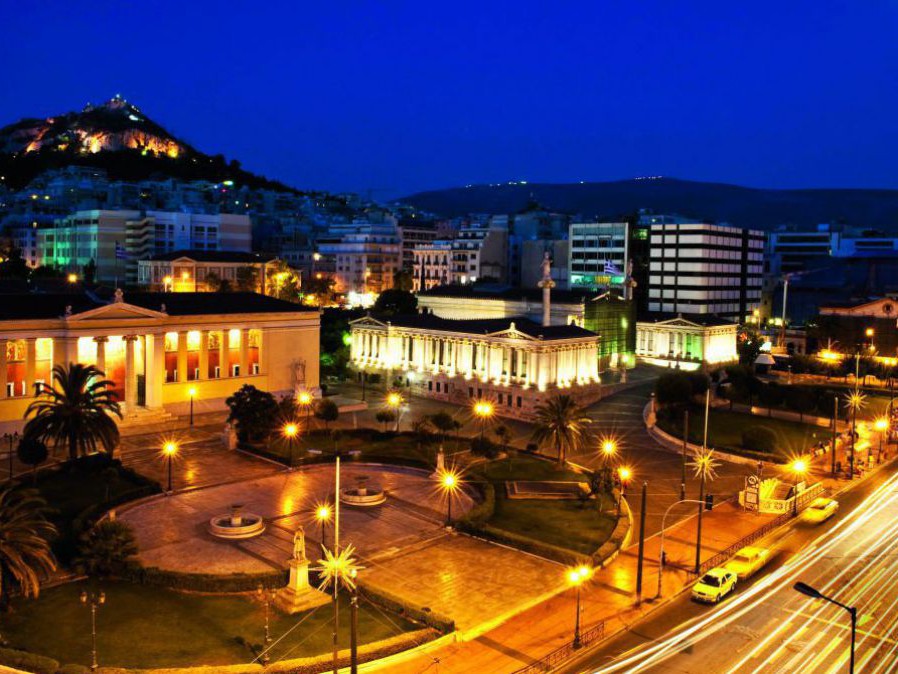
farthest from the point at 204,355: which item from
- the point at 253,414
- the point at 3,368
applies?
the point at 3,368

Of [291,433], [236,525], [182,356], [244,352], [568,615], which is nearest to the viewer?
[568,615]

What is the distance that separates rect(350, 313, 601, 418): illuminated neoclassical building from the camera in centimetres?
7581

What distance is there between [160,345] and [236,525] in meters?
29.1

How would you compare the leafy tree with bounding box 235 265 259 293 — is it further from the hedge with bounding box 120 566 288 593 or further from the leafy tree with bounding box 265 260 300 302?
the hedge with bounding box 120 566 288 593

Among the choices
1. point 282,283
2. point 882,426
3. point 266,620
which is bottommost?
point 882,426

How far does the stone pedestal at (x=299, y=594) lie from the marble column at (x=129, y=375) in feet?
116

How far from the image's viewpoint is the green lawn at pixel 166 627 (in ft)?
90.2

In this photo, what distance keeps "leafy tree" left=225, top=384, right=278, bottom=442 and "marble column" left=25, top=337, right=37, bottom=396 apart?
1482 centimetres

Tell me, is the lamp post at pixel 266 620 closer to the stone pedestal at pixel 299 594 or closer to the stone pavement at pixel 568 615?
the stone pedestal at pixel 299 594

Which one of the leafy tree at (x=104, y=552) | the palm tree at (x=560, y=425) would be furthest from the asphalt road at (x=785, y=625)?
the leafy tree at (x=104, y=552)

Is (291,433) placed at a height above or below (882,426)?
above

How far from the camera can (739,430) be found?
6819 centimetres

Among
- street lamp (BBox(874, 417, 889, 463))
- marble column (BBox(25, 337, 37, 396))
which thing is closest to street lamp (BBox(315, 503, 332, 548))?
marble column (BBox(25, 337, 37, 396))

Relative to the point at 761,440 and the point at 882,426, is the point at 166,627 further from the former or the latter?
the point at 882,426
